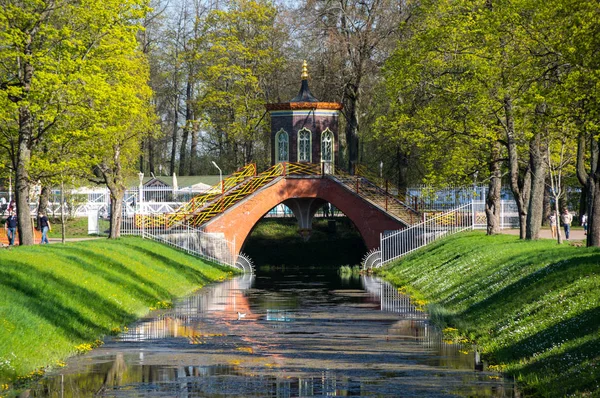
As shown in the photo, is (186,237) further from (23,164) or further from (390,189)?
(23,164)

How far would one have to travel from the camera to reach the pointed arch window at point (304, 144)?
5669 centimetres

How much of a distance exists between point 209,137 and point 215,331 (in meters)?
71.2


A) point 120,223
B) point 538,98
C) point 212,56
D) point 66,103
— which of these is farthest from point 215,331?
point 212,56

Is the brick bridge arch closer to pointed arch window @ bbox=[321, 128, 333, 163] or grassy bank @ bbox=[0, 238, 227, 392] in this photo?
pointed arch window @ bbox=[321, 128, 333, 163]

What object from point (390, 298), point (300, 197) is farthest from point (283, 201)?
point (390, 298)

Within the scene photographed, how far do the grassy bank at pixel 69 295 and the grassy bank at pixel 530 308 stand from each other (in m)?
7.83

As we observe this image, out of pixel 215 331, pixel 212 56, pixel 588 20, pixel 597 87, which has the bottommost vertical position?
pixel 215 331

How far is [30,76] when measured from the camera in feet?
106

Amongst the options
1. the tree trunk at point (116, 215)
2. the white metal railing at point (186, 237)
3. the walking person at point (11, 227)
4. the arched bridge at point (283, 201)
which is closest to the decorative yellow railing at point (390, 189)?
the arched bridge at point (283, 201)

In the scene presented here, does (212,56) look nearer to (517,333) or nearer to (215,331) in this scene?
(215,331)

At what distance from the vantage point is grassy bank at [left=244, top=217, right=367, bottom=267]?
2484 inches

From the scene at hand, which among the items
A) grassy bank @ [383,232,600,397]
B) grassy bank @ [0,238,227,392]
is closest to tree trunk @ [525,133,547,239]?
grassy bank @ [383,232,600,397]

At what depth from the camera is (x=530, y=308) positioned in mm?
19984

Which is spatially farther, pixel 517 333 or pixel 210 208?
pixel 210 208
